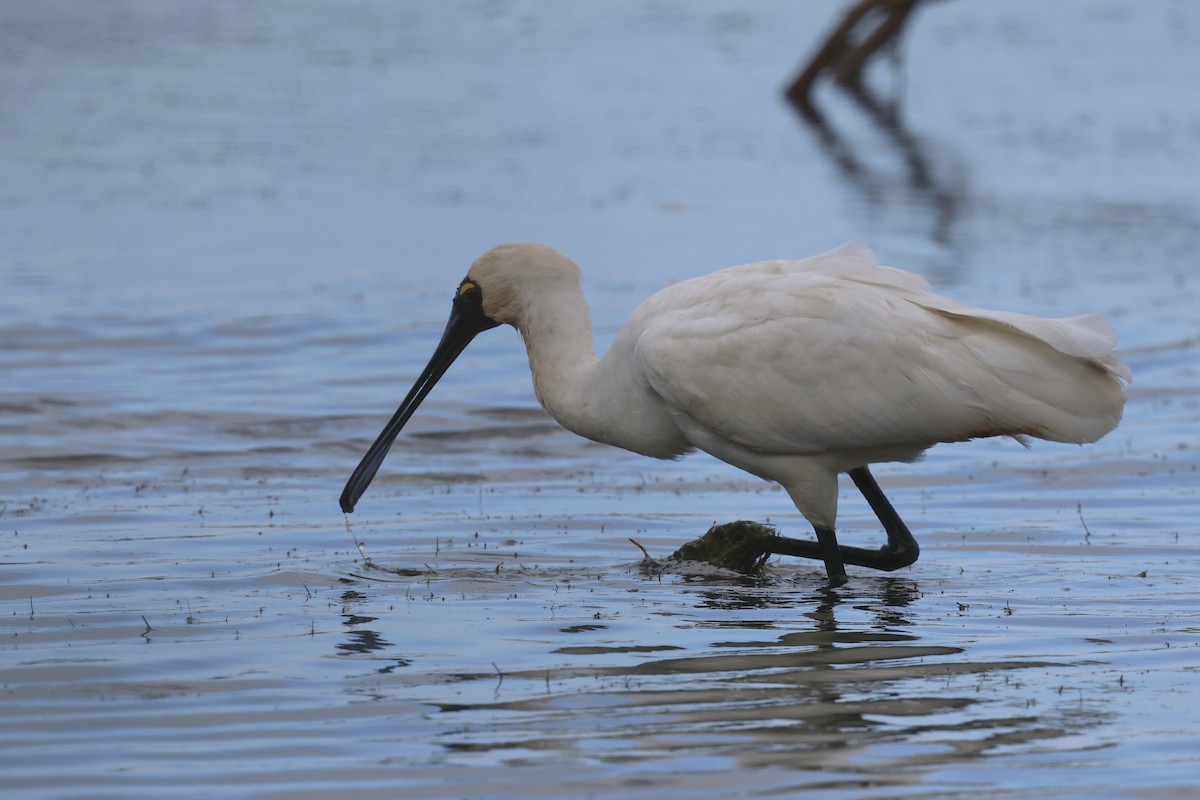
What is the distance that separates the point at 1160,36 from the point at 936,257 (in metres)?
24.9

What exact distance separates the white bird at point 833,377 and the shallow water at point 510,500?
1.94 feet

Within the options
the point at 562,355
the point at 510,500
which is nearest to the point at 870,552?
the point at 562,355

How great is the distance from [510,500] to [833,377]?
2813mm

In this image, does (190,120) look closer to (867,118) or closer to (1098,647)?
(867,118)

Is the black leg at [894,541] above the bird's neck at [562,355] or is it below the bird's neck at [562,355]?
below

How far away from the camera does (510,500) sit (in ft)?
32.8

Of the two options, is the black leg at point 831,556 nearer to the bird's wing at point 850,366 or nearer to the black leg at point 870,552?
the black leg at point 870,552

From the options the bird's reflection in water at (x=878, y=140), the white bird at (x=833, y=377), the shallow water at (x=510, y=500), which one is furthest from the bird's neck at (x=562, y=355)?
the bird's reflection in water at (x=878, y=140)

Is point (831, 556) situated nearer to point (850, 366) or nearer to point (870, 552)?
point (870, 552)

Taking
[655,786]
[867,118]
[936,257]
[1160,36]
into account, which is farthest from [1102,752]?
[1160,36]

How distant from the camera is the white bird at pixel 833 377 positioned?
747cm

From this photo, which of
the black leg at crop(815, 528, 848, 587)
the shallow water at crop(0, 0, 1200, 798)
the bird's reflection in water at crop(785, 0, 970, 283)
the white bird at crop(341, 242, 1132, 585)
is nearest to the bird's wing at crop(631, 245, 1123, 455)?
the white bird at crop(341, 242, 1132, 585)

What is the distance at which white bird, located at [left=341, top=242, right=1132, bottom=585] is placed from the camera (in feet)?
24.5

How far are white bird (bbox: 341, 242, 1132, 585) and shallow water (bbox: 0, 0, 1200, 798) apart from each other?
59 cm
